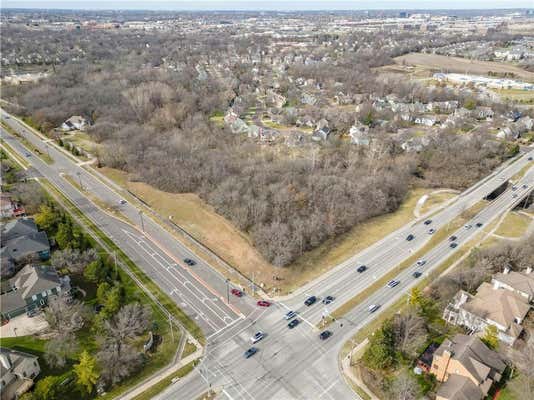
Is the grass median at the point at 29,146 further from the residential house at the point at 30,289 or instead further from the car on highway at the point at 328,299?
the car on highway at the point at 328,299

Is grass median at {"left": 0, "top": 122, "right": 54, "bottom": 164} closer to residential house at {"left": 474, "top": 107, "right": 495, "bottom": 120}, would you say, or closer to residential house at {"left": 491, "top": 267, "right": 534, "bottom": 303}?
residential house at {"left": 491, "top": 267, "right": 534, "bottom": 303}

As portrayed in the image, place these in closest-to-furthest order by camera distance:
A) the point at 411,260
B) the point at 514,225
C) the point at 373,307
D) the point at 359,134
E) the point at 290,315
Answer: the point at 290,315
the point at 373,307
the point at 411,260
the point at 514,225
the point at 359,134

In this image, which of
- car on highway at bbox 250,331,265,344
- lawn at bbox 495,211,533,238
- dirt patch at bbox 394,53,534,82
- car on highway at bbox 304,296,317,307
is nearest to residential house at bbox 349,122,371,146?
lawn at bbox 495,211,533,238

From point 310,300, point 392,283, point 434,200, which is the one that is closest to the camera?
point 310,300

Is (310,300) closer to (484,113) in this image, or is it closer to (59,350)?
(59,350)

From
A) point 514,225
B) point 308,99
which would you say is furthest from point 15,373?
point 308,99
